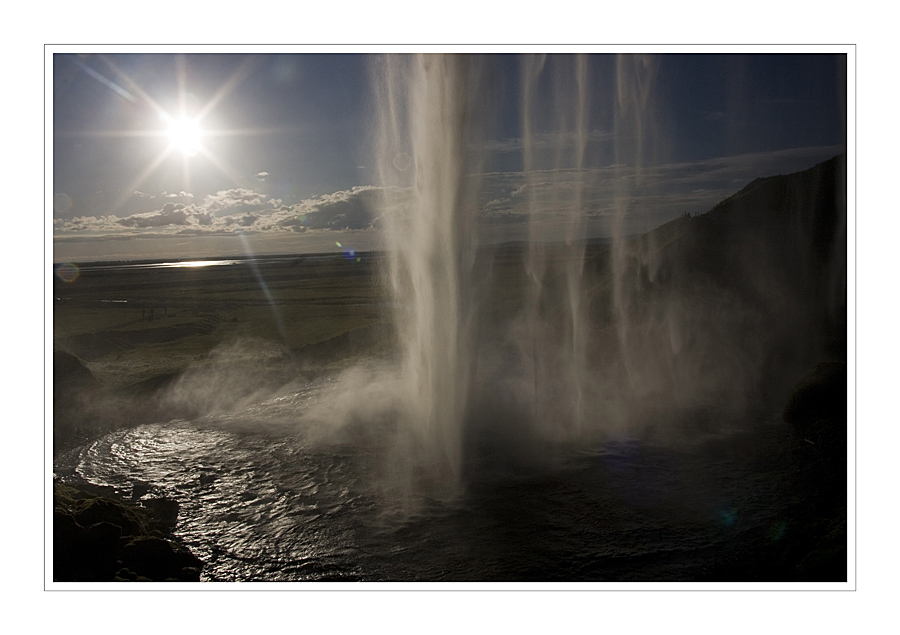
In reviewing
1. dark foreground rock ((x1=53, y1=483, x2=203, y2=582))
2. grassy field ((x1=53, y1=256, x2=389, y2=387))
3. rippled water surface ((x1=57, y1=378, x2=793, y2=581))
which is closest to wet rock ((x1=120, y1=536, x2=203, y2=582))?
dark foreground rock ((x1=53, y1=483, x2=203, y2=582))

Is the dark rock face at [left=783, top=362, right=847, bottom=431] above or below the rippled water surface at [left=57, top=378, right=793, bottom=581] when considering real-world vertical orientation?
above

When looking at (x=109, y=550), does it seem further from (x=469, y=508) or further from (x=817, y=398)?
(x=817, y=398)

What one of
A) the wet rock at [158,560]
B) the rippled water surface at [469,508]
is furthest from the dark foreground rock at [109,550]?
the rippled water surface at [469,508]

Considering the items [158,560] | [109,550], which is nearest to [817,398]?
[158,560]

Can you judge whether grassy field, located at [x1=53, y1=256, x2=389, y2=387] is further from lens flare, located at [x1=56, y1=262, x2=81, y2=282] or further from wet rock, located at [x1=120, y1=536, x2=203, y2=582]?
wet rock, located at [x1=120, y1=536, x2=203, y2=582]

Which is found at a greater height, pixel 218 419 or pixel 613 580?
pixel 218 419

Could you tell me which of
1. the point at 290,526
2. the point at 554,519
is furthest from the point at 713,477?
the point at 290,526
